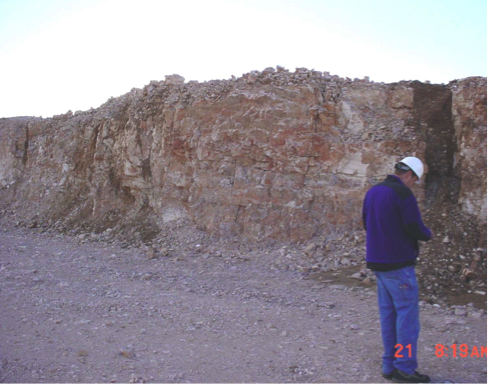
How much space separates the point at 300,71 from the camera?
8852 mm

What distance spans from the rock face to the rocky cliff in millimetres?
22

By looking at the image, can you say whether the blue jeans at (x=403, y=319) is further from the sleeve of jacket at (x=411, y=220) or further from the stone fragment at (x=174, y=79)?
the stone fragment at (x=174, y=79)

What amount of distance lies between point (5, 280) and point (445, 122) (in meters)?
8.07

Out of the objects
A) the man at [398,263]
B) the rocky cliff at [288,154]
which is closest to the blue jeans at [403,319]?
the man at [398,263]

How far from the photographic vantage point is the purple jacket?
307 cm

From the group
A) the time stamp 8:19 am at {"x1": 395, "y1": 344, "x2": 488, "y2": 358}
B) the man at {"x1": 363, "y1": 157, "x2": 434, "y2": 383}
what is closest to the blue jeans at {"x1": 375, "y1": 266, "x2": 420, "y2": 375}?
the man at {"x1": 363, "y1": 157, "x2": 434, "y2": 383}

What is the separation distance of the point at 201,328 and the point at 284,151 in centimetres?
499

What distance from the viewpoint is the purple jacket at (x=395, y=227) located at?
3.07 meters

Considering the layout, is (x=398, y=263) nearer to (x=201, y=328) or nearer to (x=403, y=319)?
(x=403, y=319)

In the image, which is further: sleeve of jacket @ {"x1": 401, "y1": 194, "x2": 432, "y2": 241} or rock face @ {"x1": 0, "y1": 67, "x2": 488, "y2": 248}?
rock face @ {"x1": 0, "y1": 67, "x2": 488, "y2": 248}
